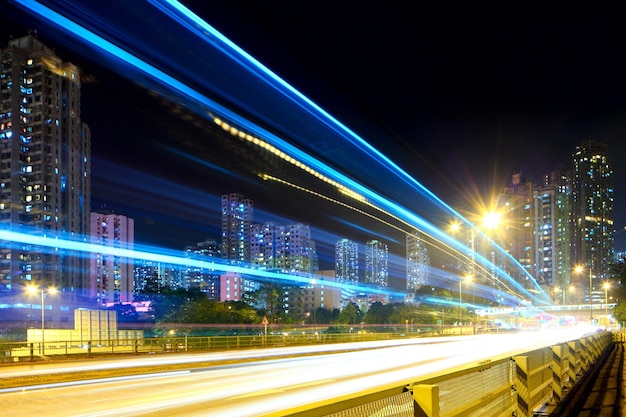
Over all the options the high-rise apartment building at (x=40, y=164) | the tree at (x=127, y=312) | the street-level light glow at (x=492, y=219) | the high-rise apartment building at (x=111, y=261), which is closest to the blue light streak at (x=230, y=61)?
the street-level light glow at (x=492, y=219)

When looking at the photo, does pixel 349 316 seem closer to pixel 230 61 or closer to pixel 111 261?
pixel 111 261

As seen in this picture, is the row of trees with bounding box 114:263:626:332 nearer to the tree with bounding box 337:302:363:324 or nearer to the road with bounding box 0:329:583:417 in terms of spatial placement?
the tree with bounding box 337:302:363:324

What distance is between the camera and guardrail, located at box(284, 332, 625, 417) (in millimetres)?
3838

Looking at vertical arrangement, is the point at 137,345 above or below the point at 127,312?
above

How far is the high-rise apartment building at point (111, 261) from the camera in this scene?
148 meters

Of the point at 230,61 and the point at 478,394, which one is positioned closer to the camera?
the point at 478,394

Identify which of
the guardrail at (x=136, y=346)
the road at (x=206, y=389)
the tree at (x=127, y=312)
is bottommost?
the tree at (x=127, y=312)

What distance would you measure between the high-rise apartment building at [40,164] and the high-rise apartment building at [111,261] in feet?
71.3

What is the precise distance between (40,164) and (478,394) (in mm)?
120374

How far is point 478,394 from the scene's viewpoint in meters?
6.11

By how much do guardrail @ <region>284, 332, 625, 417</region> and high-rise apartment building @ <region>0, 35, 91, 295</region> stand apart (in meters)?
106

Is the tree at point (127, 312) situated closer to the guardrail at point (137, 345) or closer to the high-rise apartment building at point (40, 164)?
the high-rise apartment building at point (40, 164)

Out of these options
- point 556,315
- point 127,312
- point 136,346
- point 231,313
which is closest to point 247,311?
point 231,313

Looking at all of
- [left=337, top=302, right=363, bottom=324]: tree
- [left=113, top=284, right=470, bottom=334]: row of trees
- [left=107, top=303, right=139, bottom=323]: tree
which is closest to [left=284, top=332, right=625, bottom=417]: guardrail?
[left=113, top=284, right=470, bottom=334]: row of trees
